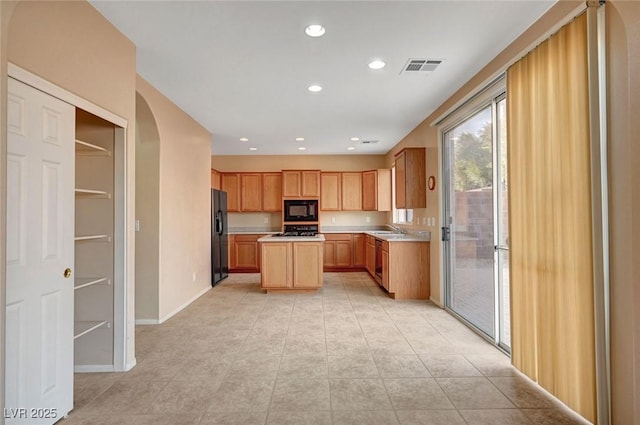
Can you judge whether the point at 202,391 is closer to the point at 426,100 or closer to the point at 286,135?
the point at 426,100

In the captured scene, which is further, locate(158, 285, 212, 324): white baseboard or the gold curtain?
locate(158, 285, 212, 324): white baseboard

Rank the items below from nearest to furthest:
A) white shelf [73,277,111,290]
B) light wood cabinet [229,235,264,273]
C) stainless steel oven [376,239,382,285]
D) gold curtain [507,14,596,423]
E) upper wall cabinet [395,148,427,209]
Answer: gold curtain [507,14,596,423] < white shelf [73,277,111,290] < upper wall cabinet [395,148,427,209] < stainless steel oven [376,239,382,285] < light wood cabinet [229,235,264,273]

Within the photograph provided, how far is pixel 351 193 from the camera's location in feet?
24.8

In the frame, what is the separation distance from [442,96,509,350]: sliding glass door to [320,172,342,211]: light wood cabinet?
345 centimetres

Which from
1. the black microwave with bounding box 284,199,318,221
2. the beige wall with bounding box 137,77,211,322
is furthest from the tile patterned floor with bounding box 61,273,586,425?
the black microwave with bounding box 284,199,318,221

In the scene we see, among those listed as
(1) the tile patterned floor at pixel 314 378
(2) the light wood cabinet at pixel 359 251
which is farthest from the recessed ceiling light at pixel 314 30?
(2) the light wood cabinet at pixel 359 251

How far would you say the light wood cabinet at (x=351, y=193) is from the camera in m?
7.55

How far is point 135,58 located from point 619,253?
3832 millimetres

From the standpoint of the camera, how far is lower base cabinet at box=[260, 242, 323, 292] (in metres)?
5.22

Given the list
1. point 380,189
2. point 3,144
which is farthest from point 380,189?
point 3,144

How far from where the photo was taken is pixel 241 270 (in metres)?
7.25

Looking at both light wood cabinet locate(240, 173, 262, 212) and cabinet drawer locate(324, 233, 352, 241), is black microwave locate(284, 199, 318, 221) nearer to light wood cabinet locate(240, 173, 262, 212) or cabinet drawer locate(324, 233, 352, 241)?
cabinet drawer locate(324, 233, 352, 241)

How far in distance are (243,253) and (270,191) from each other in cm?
159

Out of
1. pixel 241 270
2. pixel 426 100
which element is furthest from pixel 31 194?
pixel 241 270
